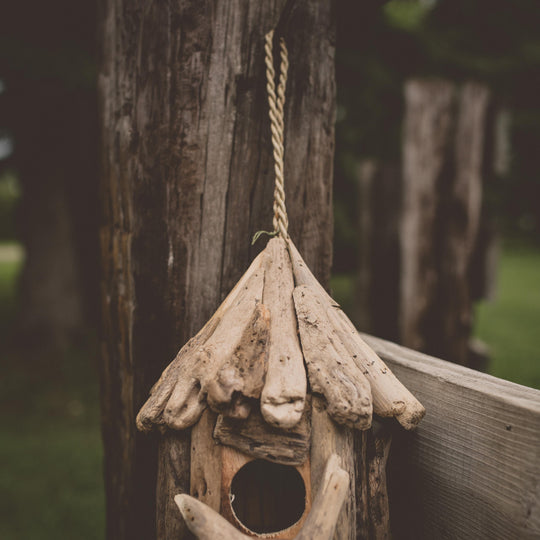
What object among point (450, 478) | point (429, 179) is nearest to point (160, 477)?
point (450, 478)

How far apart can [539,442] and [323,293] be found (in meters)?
0.65

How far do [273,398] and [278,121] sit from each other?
2.70 feet

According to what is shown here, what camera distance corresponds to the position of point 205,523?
105 cm

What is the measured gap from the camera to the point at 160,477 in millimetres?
1234

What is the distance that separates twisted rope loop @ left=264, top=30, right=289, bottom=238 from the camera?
4.40 feet

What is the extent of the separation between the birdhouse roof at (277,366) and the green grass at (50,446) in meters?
3.12

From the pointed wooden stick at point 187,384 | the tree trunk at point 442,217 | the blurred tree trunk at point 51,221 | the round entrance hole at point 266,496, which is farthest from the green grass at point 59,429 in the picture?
the pointed wooden stick at point 187,384

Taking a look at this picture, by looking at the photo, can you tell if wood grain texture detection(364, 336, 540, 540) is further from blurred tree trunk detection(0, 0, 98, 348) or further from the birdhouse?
blurred tree trunk detection(0, 0, 98, 348)

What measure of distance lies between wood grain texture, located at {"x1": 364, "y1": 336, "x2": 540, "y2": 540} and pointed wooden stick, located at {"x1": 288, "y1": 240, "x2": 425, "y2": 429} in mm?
149

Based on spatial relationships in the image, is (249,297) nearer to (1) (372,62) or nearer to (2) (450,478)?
(2) (450,478)

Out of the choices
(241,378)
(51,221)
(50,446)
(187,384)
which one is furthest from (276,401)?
(51,221)

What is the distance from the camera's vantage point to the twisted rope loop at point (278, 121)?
1.34 m

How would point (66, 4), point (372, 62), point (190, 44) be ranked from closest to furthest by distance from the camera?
point (190, 44)
point (66, 4)
point (372, 62)

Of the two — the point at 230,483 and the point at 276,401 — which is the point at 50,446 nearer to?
the point at 230,483
